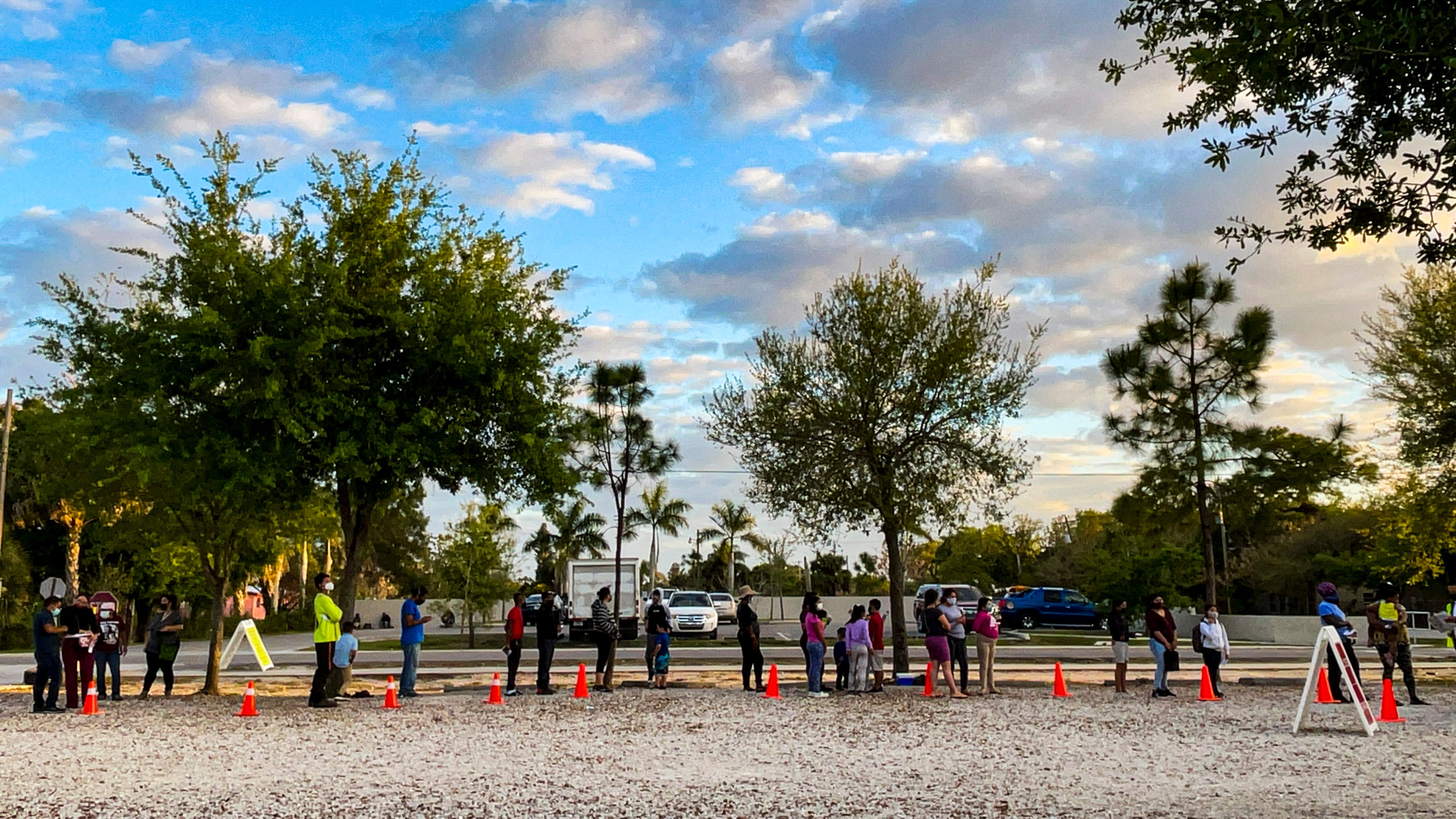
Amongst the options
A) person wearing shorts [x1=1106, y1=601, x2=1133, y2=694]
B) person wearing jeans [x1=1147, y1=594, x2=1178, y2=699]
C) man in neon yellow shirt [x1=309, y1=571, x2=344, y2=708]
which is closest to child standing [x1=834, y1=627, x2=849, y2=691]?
person wearing shorts [x1=1106, y1=601, x2=1133, y2=694]

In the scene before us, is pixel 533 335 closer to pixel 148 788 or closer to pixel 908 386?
pixel 908 386

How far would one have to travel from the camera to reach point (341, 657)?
1911 cm

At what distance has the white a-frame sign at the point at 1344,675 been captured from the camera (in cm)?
1400

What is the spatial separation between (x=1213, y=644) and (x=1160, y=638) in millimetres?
796

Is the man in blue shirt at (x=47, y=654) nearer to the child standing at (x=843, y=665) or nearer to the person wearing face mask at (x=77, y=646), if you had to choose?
the person wearing face mask at (x=77, y=646)

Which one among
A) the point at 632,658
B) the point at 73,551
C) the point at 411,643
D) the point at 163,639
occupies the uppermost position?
the point at 73,551

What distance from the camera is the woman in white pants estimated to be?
2034cm

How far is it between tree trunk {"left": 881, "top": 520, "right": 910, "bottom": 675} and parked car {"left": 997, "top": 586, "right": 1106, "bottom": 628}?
24597 mm

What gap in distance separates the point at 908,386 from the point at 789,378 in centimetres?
236

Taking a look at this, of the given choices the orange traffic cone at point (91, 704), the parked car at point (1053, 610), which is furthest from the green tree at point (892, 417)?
the parked car at point (1053, 610)

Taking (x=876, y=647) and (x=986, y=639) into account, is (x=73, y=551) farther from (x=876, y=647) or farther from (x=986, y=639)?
(x=986, y=639)

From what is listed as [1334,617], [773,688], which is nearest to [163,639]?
[773,688]

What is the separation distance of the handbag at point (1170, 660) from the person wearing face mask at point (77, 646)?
53.6 ft

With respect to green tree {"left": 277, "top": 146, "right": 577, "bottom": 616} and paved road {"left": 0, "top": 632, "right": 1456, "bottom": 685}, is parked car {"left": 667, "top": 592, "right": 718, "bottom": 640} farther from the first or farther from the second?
green tree {"left": 277, "top": 146, "right": 577, "bottom": 616}
